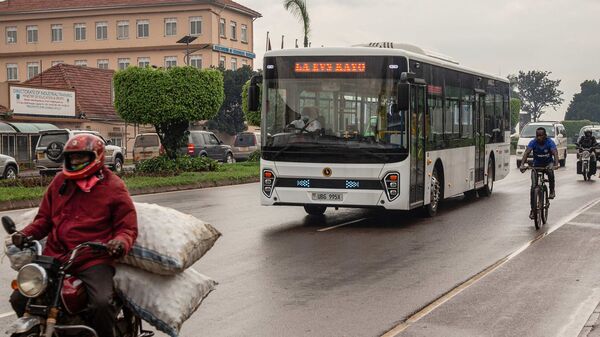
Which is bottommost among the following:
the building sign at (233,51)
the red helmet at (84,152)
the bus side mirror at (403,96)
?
the red helmet at (84,152)

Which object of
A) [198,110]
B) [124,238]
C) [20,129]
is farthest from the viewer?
[20,129]

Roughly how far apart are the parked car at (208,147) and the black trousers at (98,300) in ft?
116

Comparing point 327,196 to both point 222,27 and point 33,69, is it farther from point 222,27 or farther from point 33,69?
point 33,69

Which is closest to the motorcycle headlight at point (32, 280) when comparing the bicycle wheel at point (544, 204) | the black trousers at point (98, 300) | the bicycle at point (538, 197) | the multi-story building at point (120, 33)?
the black trousers at point (98, 300)

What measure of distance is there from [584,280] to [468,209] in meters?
9.18

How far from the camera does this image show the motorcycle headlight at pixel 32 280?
4.90m

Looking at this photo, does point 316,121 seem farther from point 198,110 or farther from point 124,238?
point 198,110

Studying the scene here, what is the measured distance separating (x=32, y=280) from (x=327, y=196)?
35.1 feet

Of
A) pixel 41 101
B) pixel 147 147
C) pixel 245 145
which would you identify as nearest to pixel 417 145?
pixel 147 147

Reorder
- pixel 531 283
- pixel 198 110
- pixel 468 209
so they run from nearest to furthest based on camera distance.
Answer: pixel 531 283, pixel 468 209, pixel 198 110

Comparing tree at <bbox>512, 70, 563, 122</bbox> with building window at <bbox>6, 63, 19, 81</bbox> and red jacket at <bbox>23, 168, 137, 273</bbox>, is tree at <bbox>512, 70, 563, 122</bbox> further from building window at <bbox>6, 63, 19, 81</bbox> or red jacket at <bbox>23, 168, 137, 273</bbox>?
red jacket at <bbox>23, 168, 137, 273</bbox>

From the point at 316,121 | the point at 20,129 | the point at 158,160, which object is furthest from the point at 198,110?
the point at 20,129

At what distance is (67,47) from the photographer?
3622 inches

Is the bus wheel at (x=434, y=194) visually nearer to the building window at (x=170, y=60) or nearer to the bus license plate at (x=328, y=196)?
the bus license plate at (x=328, y=196)
